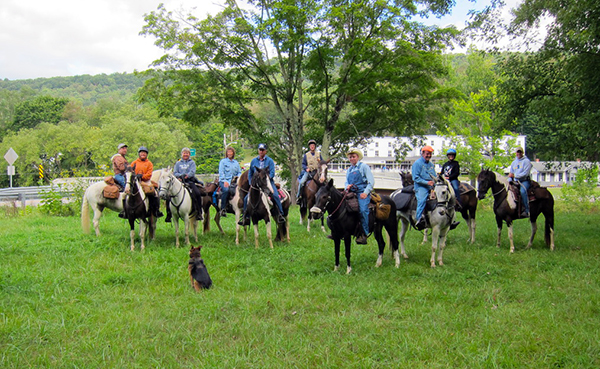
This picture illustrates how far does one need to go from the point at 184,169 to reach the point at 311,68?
484 inches

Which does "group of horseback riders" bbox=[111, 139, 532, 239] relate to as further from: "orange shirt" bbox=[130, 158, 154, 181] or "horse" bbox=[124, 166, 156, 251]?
"horse" bbox=[124, 166, 156, 251]

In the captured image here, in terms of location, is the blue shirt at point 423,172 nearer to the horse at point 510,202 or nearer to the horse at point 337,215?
the horse at point 337,215

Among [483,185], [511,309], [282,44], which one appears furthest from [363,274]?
[282,44]

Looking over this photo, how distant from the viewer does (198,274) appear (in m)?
7.87

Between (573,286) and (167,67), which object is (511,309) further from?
(167,67)

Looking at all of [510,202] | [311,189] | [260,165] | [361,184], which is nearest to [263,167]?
[260,165]

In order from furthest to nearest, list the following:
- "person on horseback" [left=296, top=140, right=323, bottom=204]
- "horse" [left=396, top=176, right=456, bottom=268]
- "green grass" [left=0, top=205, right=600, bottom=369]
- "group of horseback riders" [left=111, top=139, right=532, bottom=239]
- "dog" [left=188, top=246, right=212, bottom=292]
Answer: "person on horseback" [left=296, top=140, right=323, bottom=204] < "horse" [left=396, top=176, right=456, bottom=268] < "group of horseback riders" [left=111, top=139, right=532, bottom=239] < "dog" [left=188, top=246, right=212, bottom=292] < "green grass" [left=0, top=205, right=600, bottom=369]

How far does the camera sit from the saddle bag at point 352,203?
8.79 m

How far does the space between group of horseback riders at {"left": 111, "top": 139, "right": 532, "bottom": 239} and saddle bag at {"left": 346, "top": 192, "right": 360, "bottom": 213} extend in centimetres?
11

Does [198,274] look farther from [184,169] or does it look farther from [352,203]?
[184,169]

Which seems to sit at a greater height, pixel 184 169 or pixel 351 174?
pixel 184 169

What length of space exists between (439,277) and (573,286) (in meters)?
2.25

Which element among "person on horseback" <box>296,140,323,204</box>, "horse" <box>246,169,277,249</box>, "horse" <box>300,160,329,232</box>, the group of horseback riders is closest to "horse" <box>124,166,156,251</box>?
the group of horseback riders

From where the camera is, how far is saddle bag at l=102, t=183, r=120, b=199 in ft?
43.0
